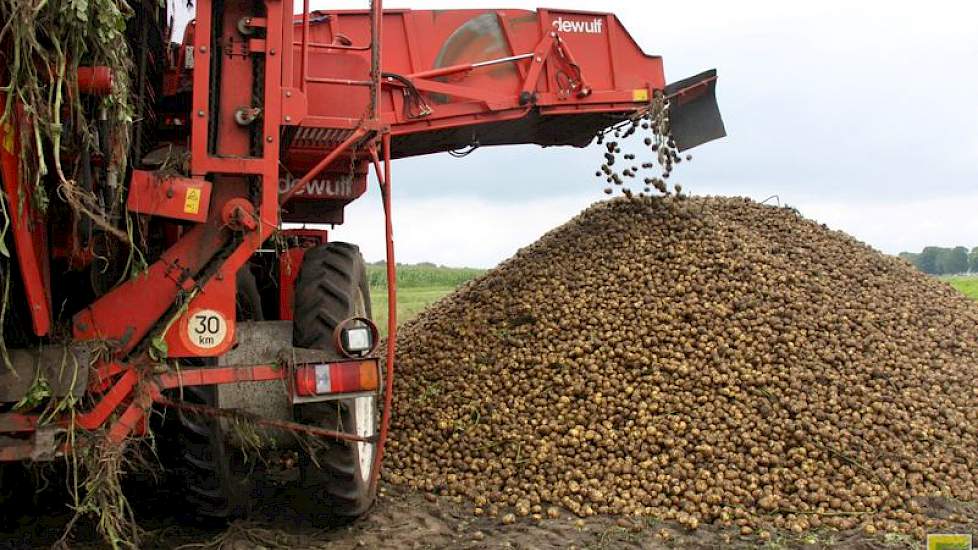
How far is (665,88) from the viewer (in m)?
8.87

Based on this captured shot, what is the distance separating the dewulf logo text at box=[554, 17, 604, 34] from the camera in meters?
8.23

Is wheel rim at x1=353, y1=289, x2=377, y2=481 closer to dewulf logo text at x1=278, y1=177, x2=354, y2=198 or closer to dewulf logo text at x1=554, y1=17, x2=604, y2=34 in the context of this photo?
dewulf logo text at x1=278, y1=177, x2=354, y2=198

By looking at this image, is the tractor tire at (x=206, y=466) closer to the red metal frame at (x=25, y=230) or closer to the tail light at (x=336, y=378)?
the tail light at (x=336, y=378)

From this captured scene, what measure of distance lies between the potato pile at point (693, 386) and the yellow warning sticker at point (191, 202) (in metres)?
2.58

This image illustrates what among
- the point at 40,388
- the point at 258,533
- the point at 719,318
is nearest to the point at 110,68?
the point at 40,388

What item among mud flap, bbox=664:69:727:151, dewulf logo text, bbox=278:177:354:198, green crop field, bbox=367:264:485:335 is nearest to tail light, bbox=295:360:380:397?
dewulf logo text, bbox=278:177:354:198

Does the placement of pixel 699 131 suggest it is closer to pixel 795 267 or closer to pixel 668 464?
pixel 795 267

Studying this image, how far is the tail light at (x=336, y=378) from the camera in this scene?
4.48 m

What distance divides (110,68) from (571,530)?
3.38m

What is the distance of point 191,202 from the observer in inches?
165

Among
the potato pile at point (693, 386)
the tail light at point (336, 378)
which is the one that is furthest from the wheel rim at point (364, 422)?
the potato pile at point (693, 386)

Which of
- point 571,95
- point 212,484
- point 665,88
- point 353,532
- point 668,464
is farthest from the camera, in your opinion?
point 665,88

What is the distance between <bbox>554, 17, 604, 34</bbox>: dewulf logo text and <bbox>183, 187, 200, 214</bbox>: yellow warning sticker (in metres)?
4.71

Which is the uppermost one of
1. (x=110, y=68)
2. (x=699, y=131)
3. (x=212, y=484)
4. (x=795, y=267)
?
(x=699, y=131)
